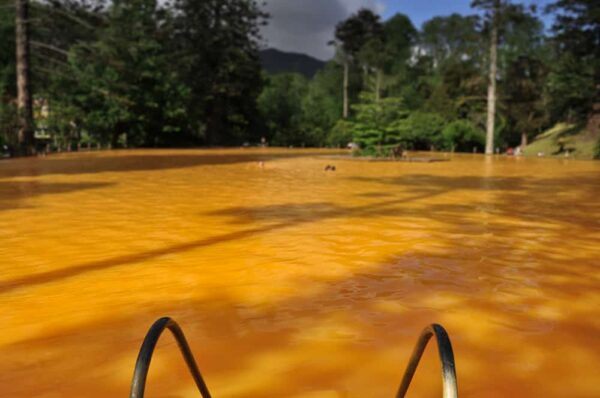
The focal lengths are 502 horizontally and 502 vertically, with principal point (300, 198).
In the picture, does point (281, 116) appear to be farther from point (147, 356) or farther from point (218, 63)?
point (147, 356)

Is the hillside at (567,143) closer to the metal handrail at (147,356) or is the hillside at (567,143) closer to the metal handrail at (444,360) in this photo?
the metal handrail at (444,360)

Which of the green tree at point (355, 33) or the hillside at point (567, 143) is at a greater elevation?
the green tree at point (355, 33)

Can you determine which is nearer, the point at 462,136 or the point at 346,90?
the point at 462,136

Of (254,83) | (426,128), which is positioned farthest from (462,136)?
(254,83)

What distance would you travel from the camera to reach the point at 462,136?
36.1 metres

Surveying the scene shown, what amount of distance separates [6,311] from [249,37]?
143 feet

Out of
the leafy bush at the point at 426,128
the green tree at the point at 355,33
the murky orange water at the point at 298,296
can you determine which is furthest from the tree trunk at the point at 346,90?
the murky orange water at the point at 298,296

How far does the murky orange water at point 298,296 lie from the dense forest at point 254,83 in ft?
52.5

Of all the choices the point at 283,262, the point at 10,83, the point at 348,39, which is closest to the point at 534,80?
the point at 348,39

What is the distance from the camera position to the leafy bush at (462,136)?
35344mm

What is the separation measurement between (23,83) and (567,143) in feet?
93.0

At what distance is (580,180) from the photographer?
44.2 feet

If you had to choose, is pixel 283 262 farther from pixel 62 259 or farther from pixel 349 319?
pixel 62 259

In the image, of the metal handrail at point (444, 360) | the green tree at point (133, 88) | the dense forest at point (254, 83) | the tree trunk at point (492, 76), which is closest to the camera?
the metal handrail at point (444, 360)
